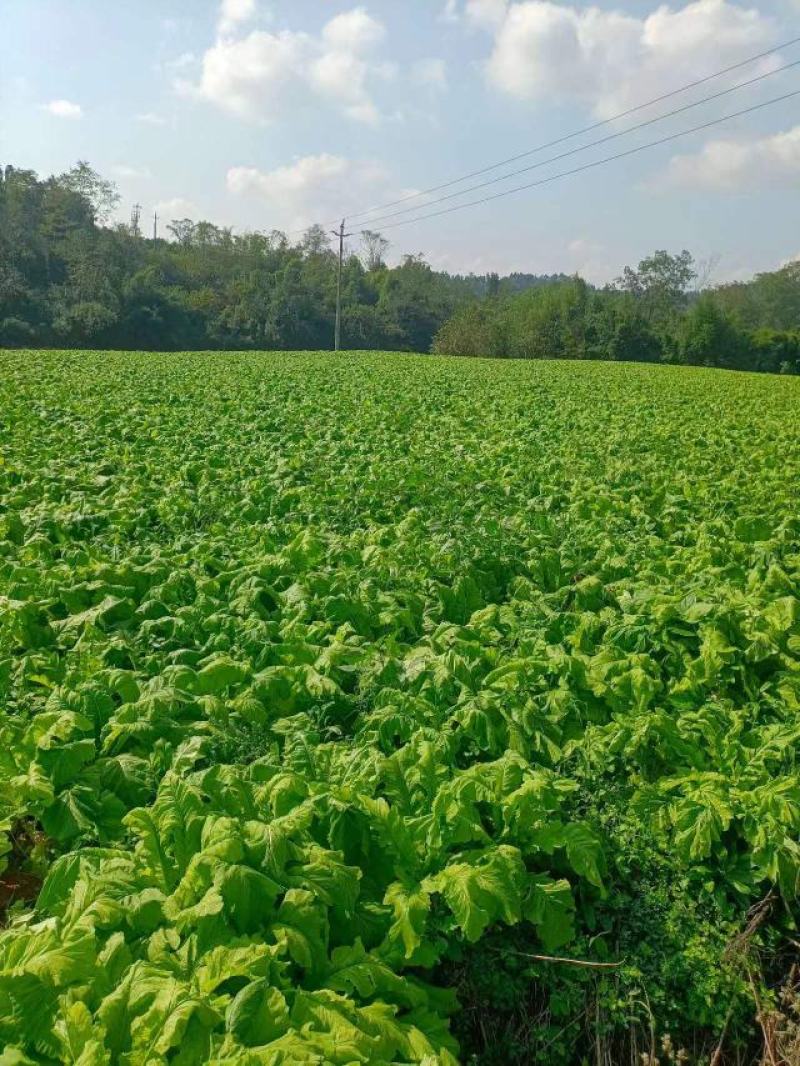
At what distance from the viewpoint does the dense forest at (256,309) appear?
6562 centimetres

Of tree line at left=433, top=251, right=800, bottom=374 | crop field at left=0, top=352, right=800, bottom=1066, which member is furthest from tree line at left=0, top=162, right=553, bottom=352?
crop field at left=0, top=352, right=800, bottom=1066

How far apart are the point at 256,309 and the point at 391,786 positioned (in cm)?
7701

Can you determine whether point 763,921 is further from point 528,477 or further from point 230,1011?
point 528,477

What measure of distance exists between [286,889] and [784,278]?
127 metres

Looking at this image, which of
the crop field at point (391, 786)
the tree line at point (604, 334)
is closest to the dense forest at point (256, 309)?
the tree line at point (604, 334)

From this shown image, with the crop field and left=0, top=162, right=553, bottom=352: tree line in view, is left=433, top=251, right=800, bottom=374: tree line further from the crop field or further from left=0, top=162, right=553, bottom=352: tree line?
the crop field

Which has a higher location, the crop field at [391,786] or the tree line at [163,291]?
the tree line at [163,291]

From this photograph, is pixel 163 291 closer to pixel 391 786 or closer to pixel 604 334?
pixel 604 334

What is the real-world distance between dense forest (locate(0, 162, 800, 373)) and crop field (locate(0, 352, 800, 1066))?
60.2 metres

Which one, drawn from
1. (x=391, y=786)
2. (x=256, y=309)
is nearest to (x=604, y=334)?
(x=256, y=309)

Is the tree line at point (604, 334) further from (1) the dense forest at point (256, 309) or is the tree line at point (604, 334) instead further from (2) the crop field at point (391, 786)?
(2) the crop field at point (391, 786)

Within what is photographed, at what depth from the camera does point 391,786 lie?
3480 millimetres

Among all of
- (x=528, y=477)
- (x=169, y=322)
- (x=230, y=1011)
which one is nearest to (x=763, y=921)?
(x=230, y=1011)

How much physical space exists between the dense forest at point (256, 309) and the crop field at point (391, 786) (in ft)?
198
